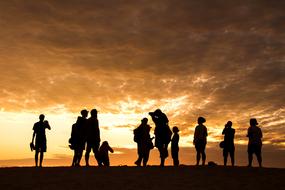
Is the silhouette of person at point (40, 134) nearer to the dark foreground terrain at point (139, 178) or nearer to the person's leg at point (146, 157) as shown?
the dark foreground terrain at point (139, 178)

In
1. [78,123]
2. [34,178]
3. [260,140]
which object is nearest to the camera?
[34,178]

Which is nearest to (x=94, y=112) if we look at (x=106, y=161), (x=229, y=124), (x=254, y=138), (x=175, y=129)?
(x=106, y=161)

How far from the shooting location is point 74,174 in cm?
1608

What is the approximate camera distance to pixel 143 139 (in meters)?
20.5

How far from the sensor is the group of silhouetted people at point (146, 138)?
18891 millimetres

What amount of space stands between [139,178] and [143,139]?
5384mm

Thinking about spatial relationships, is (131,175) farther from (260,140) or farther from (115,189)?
(260,140)

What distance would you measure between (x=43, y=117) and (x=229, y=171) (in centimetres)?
836

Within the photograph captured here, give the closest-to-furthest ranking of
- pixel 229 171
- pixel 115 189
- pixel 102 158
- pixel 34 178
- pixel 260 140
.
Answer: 1. pixel 115 189
2. pixel 34 178
3. pixel 229 171
4. pixel 260 140
5. pixel 102 158

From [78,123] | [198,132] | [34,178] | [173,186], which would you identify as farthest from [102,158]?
[173,186]

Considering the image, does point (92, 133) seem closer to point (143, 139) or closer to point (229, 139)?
point (143, 139)

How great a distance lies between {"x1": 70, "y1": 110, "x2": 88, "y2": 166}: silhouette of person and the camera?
61.5 ft

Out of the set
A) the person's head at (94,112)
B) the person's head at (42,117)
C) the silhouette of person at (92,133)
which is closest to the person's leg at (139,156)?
the silhouette of person at (92,133)

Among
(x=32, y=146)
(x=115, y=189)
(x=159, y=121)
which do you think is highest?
(x=159, y=121)
